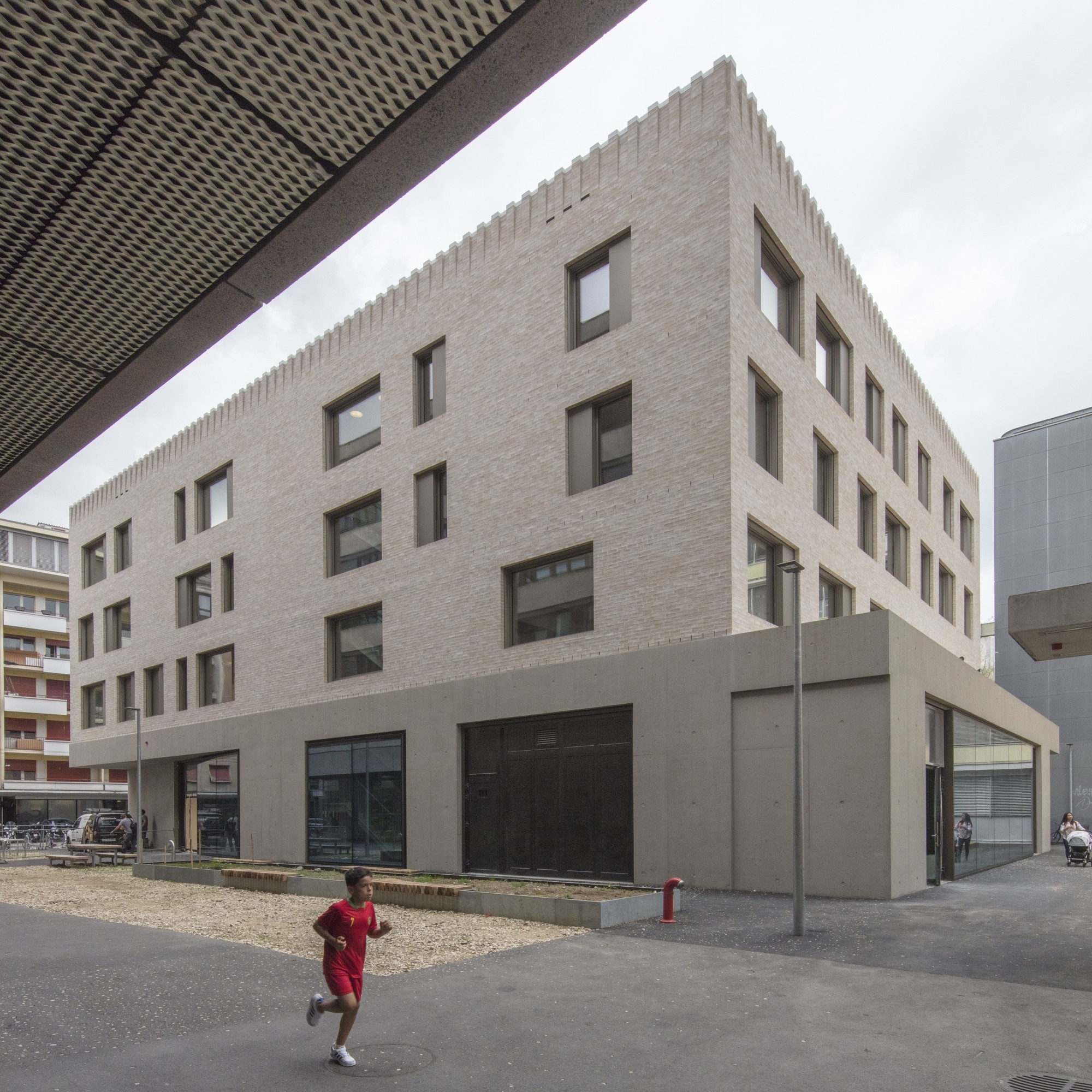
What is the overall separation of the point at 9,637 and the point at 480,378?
5141cm

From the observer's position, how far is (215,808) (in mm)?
35219

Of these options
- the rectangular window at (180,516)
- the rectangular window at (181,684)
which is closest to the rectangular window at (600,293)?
the rectangular window at (180,516)

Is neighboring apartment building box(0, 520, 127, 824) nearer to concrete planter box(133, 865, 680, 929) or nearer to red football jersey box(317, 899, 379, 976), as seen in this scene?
concrete planter box(133, 865, 680, 929)

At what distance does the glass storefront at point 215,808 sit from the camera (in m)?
33.8

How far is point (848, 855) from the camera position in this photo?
57.9ft

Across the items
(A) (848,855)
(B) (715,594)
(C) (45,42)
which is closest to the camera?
(C) (45,42)

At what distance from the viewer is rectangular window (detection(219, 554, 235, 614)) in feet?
114

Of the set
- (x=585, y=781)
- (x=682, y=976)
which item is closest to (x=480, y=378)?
(x=585, y=781)

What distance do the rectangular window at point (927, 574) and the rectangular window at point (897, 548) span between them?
9.78ft

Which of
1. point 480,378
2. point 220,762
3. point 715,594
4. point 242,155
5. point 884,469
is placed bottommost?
point 220,762

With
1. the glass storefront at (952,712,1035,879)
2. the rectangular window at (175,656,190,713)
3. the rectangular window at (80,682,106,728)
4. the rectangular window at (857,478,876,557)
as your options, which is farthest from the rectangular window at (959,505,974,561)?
the rectangular window at (80,682,106,728)

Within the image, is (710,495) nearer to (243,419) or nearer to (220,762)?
(243,419)

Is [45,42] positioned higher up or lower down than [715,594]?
higher up

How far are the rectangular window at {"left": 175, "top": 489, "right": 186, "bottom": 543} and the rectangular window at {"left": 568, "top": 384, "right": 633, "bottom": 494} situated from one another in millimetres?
21389
